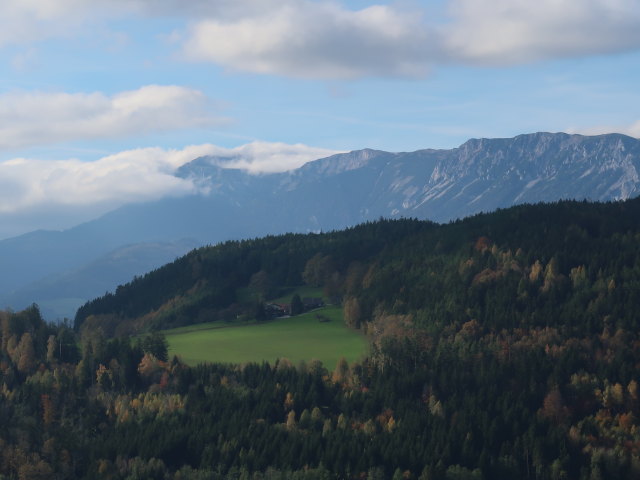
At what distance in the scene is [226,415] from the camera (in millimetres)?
162875

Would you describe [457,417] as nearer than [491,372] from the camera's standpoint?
Yes

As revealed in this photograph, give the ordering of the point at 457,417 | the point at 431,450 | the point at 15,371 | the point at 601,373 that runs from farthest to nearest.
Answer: the point at 15,371
the point at 601,373
the point at 457,417
the point at 431,450

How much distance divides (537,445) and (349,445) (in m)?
28.2

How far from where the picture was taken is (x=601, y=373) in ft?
556

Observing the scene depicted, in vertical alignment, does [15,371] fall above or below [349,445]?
above

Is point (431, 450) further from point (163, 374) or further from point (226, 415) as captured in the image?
point (163, 374)

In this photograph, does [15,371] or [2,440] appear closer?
[2,440]

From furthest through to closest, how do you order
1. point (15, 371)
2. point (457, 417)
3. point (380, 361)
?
1. point (15, 371)
2. point (380, 361)
3. point (457, 417)

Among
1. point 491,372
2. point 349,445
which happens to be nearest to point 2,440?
point 349,445

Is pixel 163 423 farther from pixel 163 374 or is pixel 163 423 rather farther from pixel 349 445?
pixel 349 445

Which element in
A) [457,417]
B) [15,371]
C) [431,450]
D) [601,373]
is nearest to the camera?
[431,450]

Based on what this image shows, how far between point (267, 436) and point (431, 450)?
2624 centimetres

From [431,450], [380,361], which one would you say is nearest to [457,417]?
[431,450]

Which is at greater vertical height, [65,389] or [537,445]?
[65,389]
